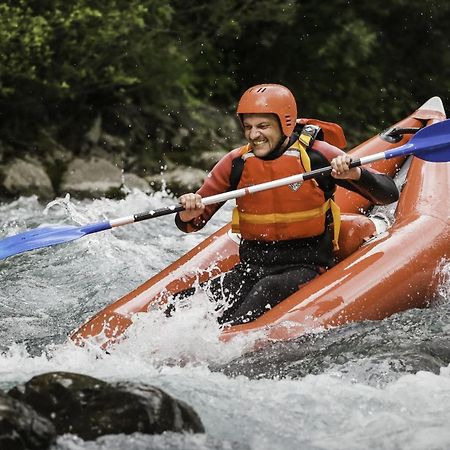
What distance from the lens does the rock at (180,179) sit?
937cm

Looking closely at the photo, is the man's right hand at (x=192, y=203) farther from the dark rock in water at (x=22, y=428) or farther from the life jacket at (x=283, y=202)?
the dark rock in water at (x=22, y=428)

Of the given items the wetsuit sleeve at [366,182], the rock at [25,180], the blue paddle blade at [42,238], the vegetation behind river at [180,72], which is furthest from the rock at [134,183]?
the wetsuit sleeve at [366,182]

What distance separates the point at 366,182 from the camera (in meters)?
4.00

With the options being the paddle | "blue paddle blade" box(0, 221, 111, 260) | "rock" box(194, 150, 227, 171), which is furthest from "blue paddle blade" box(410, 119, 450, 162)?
"rock" box(194, 150, 227, 171)

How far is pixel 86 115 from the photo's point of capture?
9797 millimetres

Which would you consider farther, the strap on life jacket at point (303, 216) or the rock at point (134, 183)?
the rock at point (134, 183)

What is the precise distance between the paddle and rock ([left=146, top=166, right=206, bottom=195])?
4786 millimetres

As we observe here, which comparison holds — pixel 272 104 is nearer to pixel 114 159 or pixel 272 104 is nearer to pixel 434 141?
pixel 434 141

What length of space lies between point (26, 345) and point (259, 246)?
Answer: 1176 millimetres

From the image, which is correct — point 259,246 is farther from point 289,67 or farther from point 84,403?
point 289,67

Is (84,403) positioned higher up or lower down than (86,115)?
lower down

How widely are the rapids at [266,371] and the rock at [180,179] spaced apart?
423 centimetres

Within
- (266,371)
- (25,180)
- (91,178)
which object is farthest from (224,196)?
(91,178)

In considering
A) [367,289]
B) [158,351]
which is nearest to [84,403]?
[158,351]
